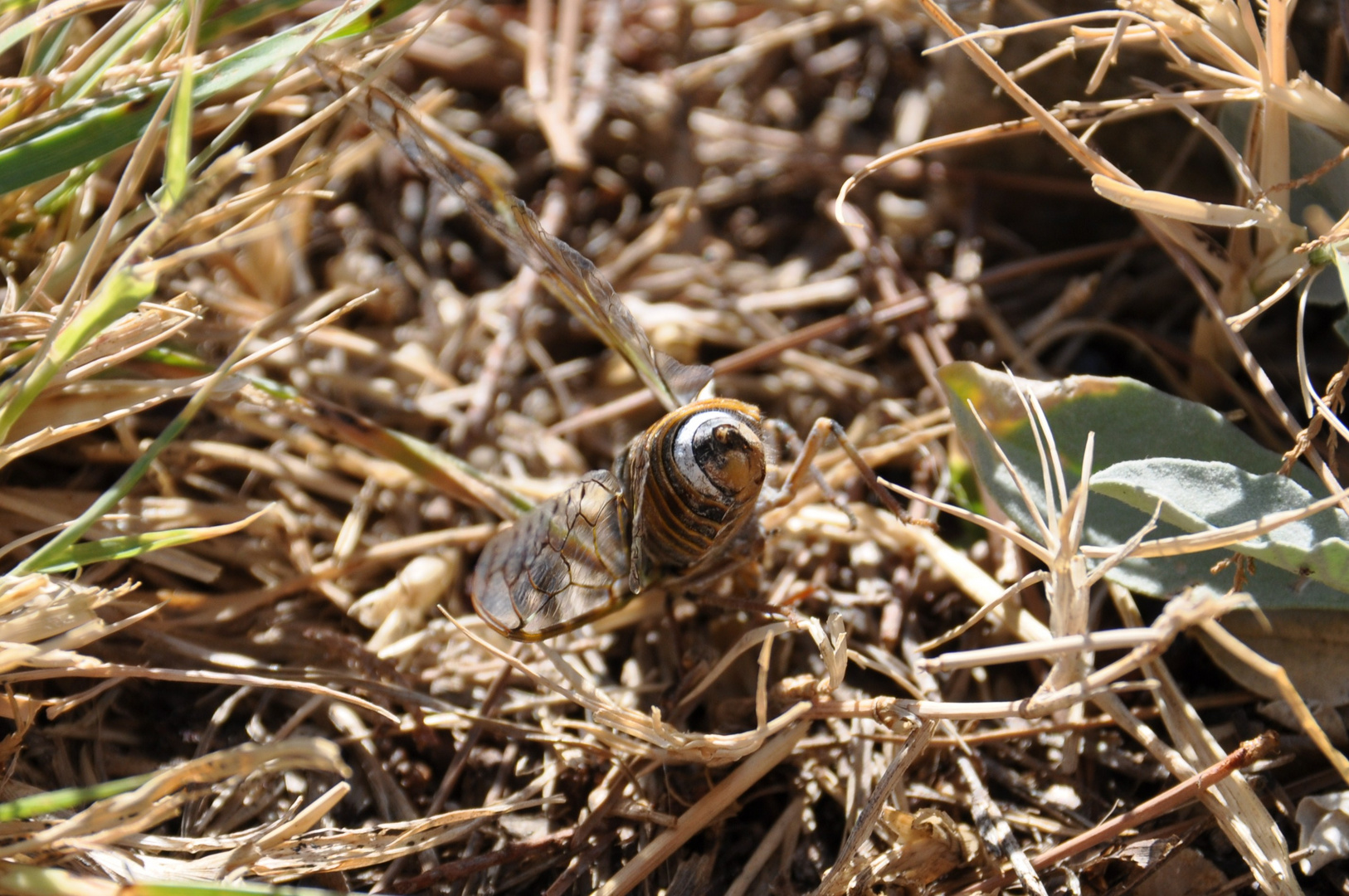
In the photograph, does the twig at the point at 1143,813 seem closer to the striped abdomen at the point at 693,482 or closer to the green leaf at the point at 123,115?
the striped abdomen at the point at 693,482

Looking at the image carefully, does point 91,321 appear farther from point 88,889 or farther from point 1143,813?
point 1143,813

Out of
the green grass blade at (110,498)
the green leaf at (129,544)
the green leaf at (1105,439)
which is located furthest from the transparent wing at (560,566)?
the green leaf at (1105,439)

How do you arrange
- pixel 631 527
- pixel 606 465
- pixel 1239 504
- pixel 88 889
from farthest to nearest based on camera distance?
pixel 606 465 → pixel 631 527 → pixel 1239 504 → pixel 88 889

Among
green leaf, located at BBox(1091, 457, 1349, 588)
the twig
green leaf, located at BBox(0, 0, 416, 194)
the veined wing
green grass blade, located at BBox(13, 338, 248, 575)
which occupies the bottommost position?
the twig

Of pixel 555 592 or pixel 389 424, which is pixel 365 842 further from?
pixel 389 424

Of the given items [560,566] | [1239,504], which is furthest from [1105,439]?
[560,566]

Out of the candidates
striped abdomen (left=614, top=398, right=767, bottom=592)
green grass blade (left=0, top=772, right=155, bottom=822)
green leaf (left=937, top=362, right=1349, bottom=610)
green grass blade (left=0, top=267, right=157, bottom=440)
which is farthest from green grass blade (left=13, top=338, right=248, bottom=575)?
green leaf (left=937, top=362, right=1349, bottom=610)

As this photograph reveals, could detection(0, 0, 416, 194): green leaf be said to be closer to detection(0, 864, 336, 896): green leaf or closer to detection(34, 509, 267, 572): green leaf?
detection(34, 509, 267, 572): green leaf
